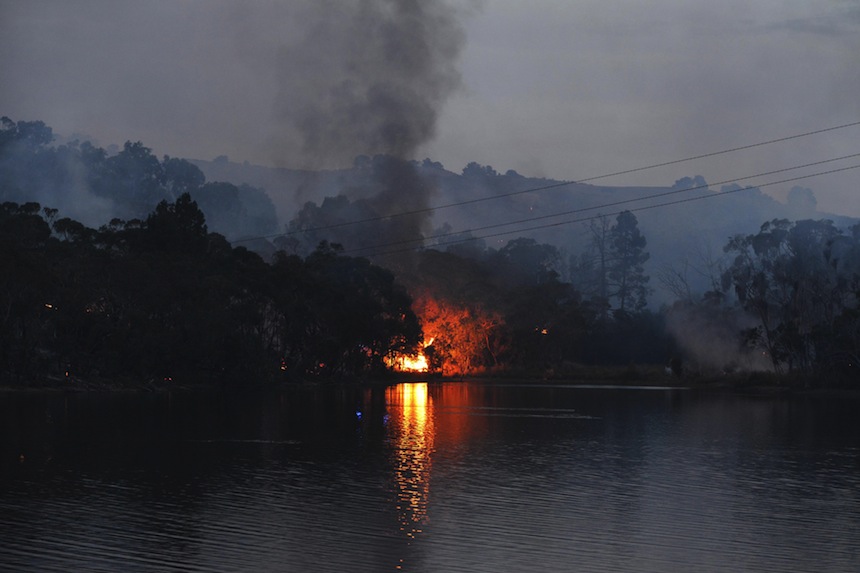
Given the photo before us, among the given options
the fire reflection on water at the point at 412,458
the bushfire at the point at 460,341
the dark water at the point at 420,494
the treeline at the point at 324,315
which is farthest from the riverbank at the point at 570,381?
the dark water at the point at 420,494

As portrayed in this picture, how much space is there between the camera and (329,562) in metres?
18.8

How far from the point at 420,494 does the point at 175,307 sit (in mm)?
67629

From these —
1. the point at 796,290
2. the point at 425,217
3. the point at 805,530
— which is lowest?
the point at 805,530

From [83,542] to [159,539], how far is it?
55.0 inches

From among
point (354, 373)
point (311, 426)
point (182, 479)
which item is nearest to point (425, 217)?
point (354, 373)

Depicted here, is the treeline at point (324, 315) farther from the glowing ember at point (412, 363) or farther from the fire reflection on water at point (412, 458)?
Result: the fire reflection on water at point (412, 458)

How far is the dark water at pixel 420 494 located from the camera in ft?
64.2

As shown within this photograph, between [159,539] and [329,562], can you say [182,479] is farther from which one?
[329,562]

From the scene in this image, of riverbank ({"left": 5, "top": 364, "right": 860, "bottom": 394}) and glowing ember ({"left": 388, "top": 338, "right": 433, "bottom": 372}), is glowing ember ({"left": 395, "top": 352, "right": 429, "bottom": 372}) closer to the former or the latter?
glowing ember ({"left": 388, "top": 338, "right": 433, "bottom": 372})

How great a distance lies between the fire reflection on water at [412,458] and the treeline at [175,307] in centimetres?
2529

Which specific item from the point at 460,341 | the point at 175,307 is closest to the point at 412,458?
the point at 175,307

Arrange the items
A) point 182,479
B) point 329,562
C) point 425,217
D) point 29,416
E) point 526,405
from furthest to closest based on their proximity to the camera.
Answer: point 425,217 < point 526,405 < point 29,416 < point 182,479 < point 329,562

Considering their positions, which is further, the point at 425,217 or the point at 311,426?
the point at 425,217

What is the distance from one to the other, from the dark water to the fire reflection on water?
0.09 m
